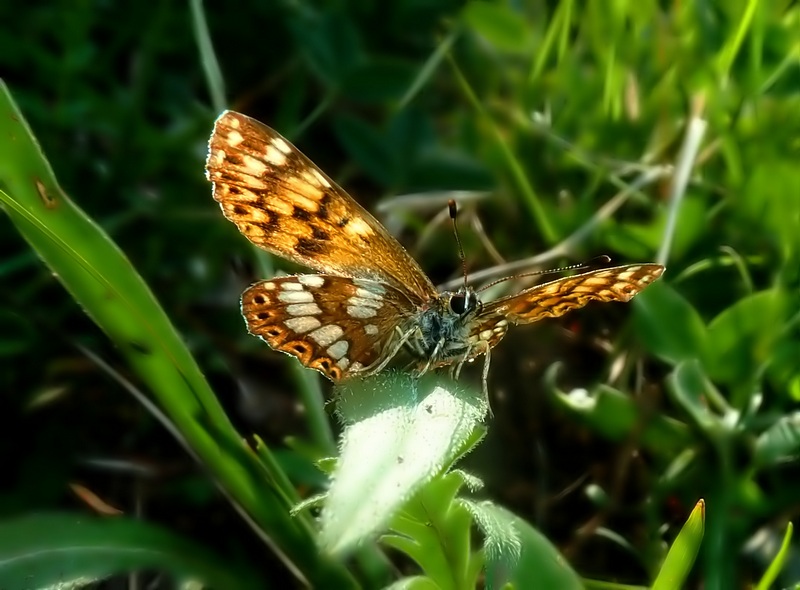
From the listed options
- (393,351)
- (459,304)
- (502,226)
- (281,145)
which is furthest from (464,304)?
(502,226)

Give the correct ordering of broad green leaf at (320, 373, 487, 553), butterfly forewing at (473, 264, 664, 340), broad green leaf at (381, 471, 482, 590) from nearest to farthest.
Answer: broad green leaf at (320, 373, 487, 553)
broad green leaf at (381, 471, 482, 590)
butterfly forewing at (473, 264, 664, 340)

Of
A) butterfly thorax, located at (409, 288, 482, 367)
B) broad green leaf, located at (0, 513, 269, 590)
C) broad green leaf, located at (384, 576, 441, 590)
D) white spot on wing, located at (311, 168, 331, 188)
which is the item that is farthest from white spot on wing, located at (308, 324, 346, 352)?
broad green leaf, located at (384, 576, 441, 590)

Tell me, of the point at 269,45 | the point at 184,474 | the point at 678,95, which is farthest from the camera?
the point at 269,45

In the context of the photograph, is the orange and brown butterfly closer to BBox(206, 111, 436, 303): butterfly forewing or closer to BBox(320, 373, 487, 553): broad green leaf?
BBox(206, 111, 436, 303): butterfly forewing

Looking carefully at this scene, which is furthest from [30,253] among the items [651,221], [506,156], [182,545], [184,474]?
[651,221]

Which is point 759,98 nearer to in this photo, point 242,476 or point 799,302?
point 799,302

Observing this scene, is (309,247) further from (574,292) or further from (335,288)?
(574,292)

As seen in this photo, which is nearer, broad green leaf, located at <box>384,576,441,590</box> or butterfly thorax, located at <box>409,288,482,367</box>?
broad green leaf, located at <box>384,576,441,590</box>
